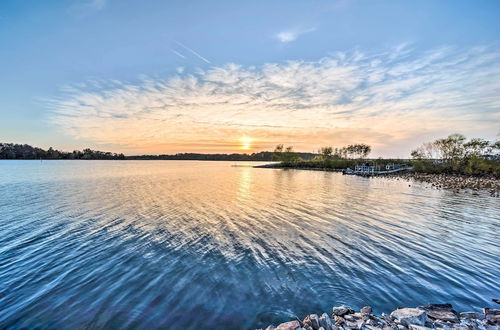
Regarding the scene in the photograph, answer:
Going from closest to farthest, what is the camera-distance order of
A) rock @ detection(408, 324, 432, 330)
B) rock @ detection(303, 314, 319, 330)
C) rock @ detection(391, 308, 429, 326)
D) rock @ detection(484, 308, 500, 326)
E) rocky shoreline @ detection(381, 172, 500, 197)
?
1. rock @ detection(408, 324, 432, 330)
2. rock @ detection(303, 314, 319, 330)
3. rock @ detection(391, 308, 429, 326)
4. rock @ detection(484, 308, 500, 326)
5. rocky shoreline @ detection(381, 172, 500, 197)

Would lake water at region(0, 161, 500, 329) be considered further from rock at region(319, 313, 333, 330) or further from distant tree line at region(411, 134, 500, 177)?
distant tree line at region(411, 134, 500, 177)

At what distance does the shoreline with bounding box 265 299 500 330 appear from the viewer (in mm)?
5238

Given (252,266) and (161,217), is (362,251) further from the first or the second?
(161,217)

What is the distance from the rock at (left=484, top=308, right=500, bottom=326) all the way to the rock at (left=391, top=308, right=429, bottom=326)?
63.8 inches

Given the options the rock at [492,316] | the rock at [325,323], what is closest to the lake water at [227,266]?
the rock at [492,316]

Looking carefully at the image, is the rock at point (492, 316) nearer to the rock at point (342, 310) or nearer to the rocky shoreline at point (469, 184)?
the rock at point (342, 310)

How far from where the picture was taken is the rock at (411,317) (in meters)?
5.36

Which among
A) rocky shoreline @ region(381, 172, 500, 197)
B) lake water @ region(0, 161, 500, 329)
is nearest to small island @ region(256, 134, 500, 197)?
rocky shoreline @ region(381, 172, 500, 197)

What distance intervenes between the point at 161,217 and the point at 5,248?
25.8 ft

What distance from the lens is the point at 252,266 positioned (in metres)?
8.96

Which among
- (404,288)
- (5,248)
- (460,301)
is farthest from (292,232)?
(5,248)

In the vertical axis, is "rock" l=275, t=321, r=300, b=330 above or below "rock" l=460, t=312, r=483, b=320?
above

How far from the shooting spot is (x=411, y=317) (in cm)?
545

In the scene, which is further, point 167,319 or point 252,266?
point 252,266
